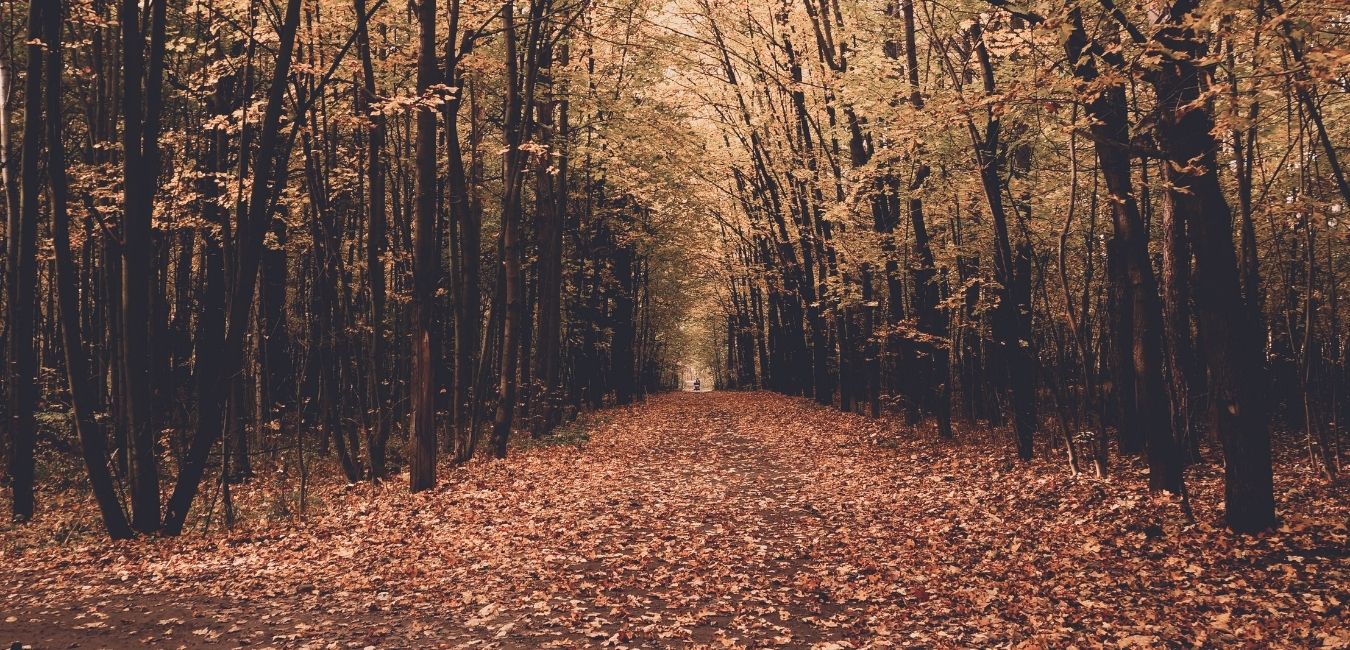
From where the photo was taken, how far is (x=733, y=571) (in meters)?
8.40

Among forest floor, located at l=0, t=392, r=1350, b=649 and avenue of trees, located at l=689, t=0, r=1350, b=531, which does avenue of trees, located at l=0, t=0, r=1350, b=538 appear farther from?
forest floor, located at l=0, t=392, r=1350, b=649

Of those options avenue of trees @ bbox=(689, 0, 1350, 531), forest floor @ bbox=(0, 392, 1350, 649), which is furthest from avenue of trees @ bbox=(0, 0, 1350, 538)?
forest floor @ bbox=(0, 392, 1350, 649)

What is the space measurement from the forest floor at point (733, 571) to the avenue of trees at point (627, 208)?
904 millimetres

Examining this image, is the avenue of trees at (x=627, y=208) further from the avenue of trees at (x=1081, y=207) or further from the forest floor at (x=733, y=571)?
the forest floor at (x=733, y=571)

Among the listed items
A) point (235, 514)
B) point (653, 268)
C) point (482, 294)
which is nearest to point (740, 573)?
point (235, 514)

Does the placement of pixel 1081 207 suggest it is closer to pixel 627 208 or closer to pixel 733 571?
pixel 733 571

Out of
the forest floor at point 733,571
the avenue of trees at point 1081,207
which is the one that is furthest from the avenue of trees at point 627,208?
the forest floor at point 733,571

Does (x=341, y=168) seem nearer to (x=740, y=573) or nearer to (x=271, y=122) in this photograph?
(x=271, y=122)

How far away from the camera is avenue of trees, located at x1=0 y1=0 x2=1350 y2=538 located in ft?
27.8

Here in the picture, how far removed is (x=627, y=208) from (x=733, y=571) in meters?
20.5

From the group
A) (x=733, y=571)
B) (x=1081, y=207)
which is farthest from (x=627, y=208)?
(x=733, y=571)

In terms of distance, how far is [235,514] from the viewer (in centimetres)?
1277

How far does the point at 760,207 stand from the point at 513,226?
16.7m

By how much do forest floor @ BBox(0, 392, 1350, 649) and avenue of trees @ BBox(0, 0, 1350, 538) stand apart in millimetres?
904
